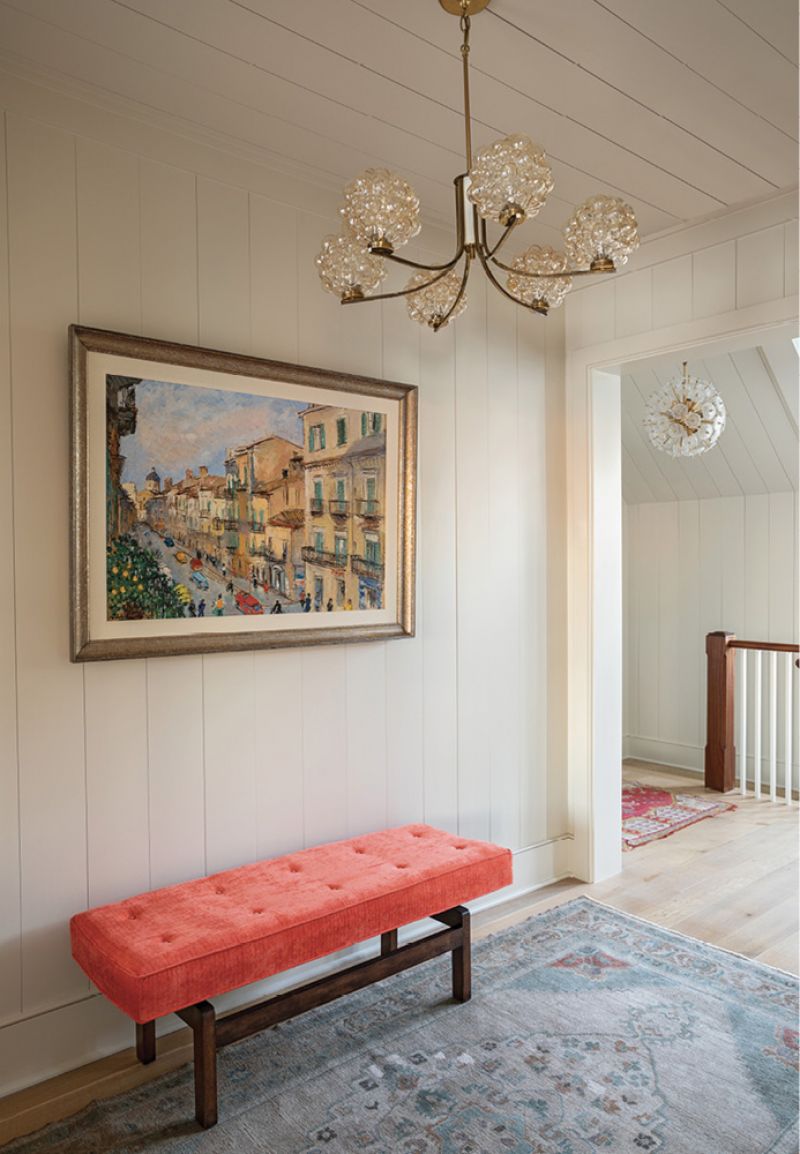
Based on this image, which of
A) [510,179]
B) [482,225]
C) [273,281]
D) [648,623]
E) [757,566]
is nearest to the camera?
[510,179]

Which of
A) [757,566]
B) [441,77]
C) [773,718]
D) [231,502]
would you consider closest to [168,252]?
[231,502]

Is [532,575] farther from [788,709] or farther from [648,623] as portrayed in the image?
[648,623]

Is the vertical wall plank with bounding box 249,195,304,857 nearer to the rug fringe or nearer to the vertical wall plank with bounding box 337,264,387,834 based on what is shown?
the vertical wall plank with bounding box 337,264,387,834

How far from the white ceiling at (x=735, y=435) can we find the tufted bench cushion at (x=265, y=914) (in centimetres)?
302

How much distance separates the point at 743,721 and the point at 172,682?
4.03 meters

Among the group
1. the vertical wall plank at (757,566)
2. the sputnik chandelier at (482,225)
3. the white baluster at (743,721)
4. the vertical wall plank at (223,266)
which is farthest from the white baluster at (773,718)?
the vertical wall plank at (223,266)

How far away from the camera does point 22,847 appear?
90.8 inches

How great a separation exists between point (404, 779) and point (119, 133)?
241 centimetres

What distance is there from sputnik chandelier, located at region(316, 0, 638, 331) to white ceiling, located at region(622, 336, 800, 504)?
2561 millimetres

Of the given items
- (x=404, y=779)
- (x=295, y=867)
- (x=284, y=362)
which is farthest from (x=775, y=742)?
(x=284, y=362)

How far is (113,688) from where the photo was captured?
2.48m

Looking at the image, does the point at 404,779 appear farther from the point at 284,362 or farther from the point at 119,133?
the point at 119,133

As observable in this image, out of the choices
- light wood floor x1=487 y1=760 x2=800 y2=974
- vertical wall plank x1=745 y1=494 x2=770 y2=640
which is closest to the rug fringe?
light wood floor x1=487 y1=760 x2=800 y2=974

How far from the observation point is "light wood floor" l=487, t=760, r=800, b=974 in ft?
10.6
